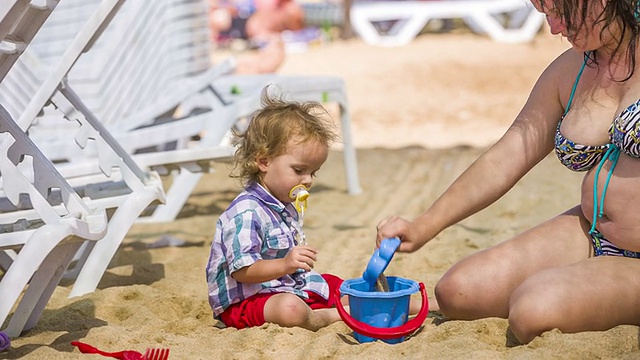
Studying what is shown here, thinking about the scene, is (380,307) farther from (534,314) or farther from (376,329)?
(534,314)

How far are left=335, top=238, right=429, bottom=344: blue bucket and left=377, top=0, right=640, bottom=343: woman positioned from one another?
11cm

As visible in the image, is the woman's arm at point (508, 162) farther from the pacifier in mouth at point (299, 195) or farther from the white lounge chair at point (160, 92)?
the white lounge chair at point (160, 92)

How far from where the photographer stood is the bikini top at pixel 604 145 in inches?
98.0

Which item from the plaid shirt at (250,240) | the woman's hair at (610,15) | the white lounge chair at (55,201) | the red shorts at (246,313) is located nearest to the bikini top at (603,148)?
the woman's hair at (610,15)

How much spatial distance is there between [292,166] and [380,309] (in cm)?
56

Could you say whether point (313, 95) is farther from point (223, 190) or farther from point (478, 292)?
point (478, 292)

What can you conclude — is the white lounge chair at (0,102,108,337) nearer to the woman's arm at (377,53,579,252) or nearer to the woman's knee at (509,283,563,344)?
the woman's arm at (377,53,579,252)

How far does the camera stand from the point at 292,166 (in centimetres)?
289

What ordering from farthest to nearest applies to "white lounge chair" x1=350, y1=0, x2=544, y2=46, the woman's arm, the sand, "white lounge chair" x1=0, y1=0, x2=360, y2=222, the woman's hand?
"white lounge chair" x1=350, y1=0, x2=544, y2=46
"white lounge chair" x1=0, y1=0, x2=360, y2=222
the woman's arm
the woman's hand
the sand

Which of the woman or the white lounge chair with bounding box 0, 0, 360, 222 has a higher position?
the woman

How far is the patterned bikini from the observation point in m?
2.50

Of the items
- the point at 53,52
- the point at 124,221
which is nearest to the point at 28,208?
the point at 124,221

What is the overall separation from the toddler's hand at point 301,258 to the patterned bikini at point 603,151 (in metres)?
0.81

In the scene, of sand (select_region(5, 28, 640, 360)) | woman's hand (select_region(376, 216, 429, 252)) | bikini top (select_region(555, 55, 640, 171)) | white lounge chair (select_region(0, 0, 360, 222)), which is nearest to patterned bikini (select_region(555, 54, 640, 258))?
bikini top (select_region(555, 55, 640, 171))
